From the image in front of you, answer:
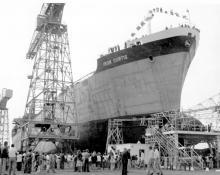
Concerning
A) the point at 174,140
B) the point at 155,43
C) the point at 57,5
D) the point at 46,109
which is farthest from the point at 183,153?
the point at 57,5

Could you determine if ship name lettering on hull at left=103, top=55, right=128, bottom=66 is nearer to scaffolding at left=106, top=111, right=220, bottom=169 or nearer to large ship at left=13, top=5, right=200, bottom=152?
large ship at left=13, top=5, right=200, bottom=152

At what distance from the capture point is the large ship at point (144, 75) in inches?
1179

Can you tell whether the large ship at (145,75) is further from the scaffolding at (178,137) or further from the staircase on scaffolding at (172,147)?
the staircase on scaffolding at (172,147)

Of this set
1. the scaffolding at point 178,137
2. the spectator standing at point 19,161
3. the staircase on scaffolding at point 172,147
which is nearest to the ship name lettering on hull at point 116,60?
the scaffolding at point 178,137

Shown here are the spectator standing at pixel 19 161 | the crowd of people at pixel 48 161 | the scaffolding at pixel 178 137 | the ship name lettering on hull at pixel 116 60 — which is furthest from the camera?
the ship name lettering on hull at pixel 116 60

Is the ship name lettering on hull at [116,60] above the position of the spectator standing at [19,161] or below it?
above

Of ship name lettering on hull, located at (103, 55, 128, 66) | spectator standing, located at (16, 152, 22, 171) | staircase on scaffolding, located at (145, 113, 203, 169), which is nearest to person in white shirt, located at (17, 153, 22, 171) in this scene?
spectator standing, located at (16, 152, 22, 171)

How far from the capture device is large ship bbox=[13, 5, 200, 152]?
29938 mm

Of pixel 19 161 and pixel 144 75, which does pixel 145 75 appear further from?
pixel 19 161

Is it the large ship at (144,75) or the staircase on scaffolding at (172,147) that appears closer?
the staircase on scaffolding at (172,147)

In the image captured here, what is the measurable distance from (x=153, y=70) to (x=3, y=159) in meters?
20.0

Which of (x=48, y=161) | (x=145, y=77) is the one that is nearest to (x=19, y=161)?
(x=48, y=161)

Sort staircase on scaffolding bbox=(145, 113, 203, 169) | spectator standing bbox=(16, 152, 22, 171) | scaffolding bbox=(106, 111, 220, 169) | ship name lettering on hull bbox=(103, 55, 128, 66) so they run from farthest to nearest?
ship name lettering on hull bbox=(103, 55, 128, 66)
scaffolding bbox=(106, 111, 220, 169)
staircase on scaffolding bbox=(145, 113, 203, 169)
spectator standing bbox=(16, 152, 22, 171)

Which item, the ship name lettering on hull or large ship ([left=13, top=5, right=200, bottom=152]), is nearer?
large ship ([left=13, top=5, right=200, bottom=152])
